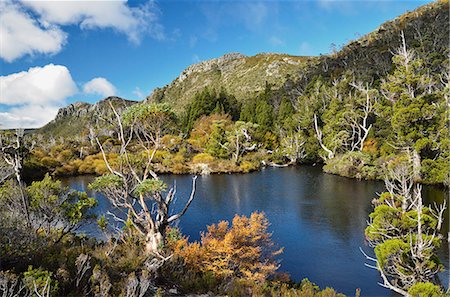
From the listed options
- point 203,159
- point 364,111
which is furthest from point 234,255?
point 364,111

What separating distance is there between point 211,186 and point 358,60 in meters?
42.5

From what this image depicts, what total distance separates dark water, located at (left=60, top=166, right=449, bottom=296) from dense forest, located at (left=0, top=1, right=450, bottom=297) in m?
1.11

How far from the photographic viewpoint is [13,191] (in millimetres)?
12609

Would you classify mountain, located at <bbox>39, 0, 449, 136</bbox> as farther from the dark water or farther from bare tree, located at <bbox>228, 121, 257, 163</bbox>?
bare tree, located at <bbox>228, 121, 257, 163</bbox>

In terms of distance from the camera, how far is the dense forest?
9.46m

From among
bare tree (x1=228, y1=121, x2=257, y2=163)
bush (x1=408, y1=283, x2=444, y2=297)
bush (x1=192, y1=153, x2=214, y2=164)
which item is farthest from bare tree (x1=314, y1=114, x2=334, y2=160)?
bush (x1=408, y1=283, x2=444, y2=297)

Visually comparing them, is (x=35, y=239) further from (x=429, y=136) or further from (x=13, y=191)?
(x=429, y=136)

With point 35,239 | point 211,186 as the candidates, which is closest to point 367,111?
point 211,186

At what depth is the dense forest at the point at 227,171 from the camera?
9461 millimetres

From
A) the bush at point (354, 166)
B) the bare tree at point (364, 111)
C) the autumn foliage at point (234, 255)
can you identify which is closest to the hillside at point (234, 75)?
the bare tree at point (364, 111)

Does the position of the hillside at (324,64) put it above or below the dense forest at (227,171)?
above

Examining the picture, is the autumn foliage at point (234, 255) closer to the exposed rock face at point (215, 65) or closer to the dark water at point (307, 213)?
the dark water at point (307, 213)

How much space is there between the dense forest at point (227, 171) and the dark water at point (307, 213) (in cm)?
111

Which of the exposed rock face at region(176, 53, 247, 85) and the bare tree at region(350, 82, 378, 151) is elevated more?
the exposed rock face at region(176, 53, 247, 85)
